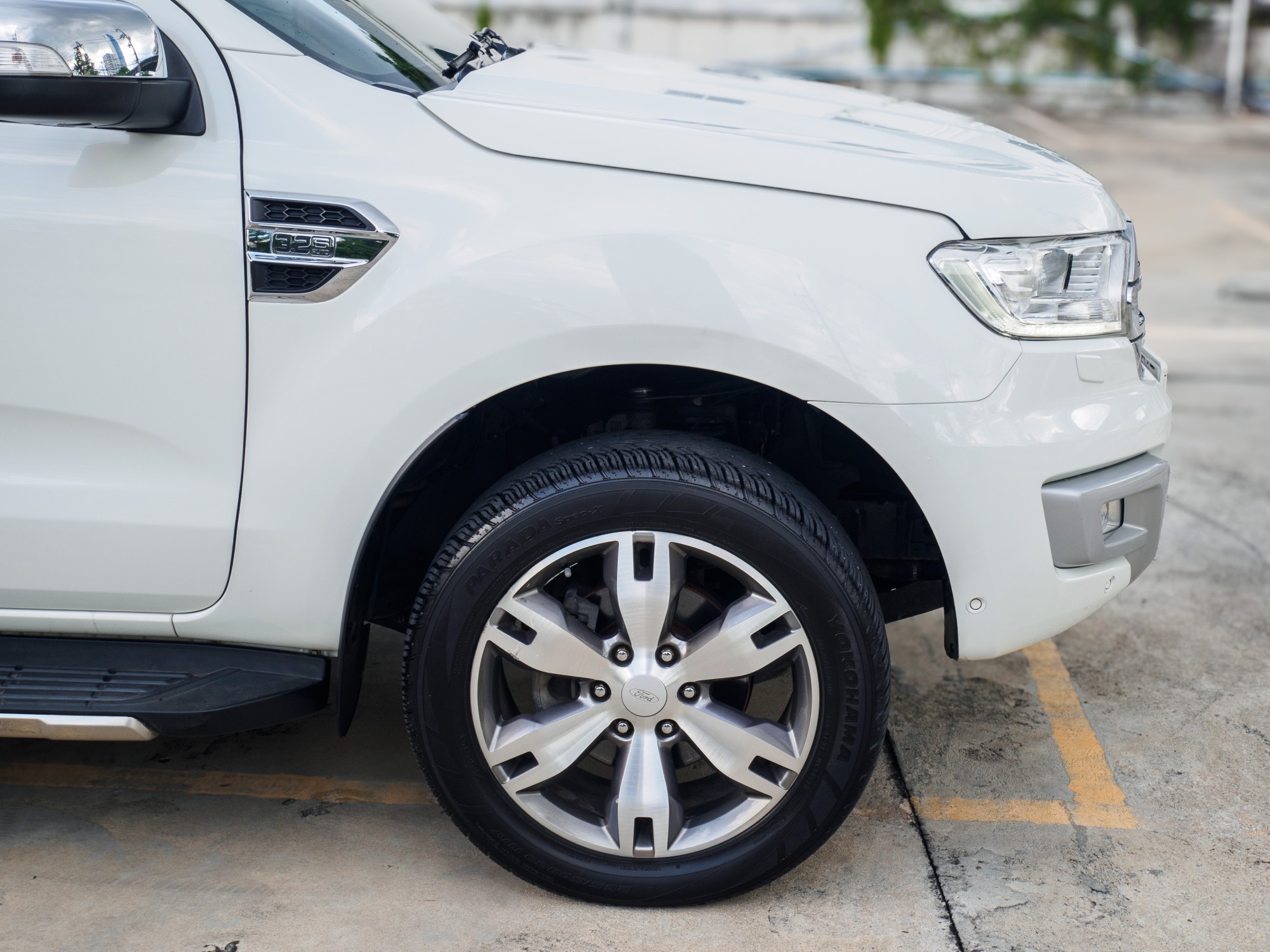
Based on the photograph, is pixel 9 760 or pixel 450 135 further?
pixel 9 760

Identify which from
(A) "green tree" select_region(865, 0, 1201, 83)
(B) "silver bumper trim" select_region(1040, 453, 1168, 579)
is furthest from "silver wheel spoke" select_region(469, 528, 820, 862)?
(A) "green tree" select_region(865, 0, 1201, 83)

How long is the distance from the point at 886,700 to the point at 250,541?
47.6 inches

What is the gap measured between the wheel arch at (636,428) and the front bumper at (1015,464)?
9 cm

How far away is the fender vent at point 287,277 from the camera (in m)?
2.08

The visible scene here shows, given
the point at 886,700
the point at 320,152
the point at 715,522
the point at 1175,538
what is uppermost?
the point at 320,152

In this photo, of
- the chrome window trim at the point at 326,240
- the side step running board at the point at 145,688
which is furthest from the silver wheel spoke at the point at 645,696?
the chrome window trim at the point at 326,240

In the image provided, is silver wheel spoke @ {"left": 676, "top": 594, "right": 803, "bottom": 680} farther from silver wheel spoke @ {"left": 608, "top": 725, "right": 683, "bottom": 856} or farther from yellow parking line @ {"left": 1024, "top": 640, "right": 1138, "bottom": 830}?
yellow parking line @ {"left": 1024, "top": 640, "right": 1138, "bottom": 830}

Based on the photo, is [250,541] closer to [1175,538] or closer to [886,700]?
[886,700]

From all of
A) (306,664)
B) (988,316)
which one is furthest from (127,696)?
(988,316)

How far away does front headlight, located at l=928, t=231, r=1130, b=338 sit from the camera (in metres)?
2.14

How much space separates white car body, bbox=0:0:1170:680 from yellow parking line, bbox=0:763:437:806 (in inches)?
29.1

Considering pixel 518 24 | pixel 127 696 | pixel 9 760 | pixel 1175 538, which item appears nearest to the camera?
pixel 127 696

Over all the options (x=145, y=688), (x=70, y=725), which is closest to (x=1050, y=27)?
(x=145, y=688)

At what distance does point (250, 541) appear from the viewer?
2.19m
